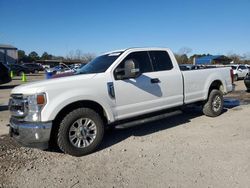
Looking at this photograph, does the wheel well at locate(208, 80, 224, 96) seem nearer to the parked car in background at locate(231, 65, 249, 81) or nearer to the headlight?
the headlight

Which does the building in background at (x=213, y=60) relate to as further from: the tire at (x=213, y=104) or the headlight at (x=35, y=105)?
the headlight at (x=35, y=105)

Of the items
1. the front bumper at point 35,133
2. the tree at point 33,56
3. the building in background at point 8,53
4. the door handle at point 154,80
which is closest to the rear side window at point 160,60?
the door handle at point 154,80

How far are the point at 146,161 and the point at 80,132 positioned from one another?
1301mm

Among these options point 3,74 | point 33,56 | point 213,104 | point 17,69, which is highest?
point 33,56

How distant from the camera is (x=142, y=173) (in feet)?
13.4

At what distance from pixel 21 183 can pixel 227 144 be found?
379cm

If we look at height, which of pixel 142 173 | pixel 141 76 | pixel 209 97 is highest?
pixel 141 76

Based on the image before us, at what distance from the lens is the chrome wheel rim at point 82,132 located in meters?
4.84

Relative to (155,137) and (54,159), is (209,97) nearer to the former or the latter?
(155,137)

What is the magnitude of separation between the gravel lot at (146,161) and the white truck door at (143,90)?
A: 68 centimetres

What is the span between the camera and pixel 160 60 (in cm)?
639

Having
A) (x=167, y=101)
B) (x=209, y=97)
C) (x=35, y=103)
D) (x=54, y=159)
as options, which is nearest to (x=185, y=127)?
(x=167, y=101)

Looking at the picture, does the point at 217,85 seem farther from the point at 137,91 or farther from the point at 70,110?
the point at 70,110

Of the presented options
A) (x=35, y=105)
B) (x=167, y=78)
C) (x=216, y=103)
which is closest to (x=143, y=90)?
(x=167, y=78)
